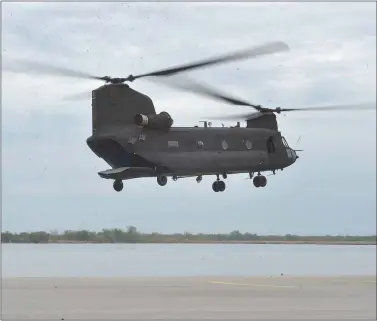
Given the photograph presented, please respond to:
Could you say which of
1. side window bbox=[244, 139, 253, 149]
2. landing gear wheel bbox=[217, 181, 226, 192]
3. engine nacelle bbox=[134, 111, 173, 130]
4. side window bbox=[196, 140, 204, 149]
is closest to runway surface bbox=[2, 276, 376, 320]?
side window bbox=[244, 139, 253, 149]

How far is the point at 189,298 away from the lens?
86.0m

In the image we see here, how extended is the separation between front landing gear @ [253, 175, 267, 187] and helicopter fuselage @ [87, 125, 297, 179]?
44cm

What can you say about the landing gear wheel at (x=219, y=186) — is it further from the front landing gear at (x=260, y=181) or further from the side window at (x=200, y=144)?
the side window at (x=200, y=144)

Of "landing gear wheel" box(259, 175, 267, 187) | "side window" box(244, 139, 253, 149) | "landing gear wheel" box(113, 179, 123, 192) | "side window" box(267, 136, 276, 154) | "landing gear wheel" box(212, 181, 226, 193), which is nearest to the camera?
"landing gear wheel" box(113, 179, 123, 192)

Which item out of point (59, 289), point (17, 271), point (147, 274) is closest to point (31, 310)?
point (59, 289)

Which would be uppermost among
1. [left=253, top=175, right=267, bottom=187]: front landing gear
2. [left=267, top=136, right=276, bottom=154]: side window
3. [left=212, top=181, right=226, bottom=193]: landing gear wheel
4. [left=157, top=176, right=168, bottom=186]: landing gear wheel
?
[left=267, top=136, right=276, bottom=154]: side window

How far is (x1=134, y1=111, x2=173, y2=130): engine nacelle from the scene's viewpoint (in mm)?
37000

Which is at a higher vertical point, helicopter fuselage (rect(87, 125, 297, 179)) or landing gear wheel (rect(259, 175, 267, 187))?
helicopter fuselage (rect(87, 125, 297, 179))

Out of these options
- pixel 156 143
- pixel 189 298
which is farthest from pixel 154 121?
pixel 189 298

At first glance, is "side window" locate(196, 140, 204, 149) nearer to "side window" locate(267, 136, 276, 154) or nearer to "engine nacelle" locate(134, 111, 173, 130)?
"engine nacelle" locate(134, 111, 173, 130)

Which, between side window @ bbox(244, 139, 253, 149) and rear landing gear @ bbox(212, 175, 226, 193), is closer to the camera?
rear landing gear @ bbox(212, 175, 226, 193)

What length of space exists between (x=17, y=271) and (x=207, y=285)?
40290 millimetres

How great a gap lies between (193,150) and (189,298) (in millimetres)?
48711

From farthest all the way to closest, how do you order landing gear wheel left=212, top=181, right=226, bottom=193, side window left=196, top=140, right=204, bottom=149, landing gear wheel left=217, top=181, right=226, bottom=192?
landing gear wheel left=217, top=181, right=226, bottom=192 → landing gear wheel left=212, top=181, right=226, bottom=193 → side window left=196, top=140, right=204, bottom=149
